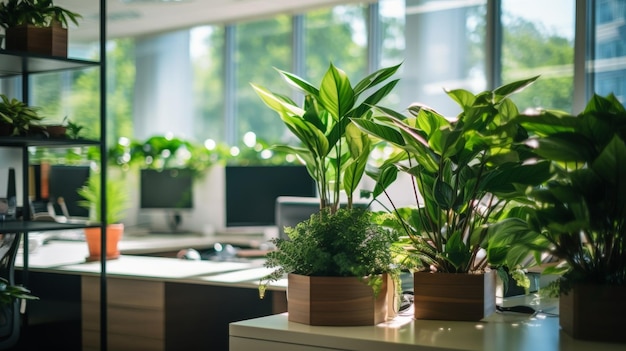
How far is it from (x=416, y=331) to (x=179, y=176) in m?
4.49

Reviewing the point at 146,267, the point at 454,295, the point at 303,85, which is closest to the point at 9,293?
the point at 146,267

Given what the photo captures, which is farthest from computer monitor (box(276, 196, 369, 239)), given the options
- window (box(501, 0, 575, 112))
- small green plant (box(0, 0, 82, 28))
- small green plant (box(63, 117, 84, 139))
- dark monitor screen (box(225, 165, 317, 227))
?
window (box(501, 0, 575, 112))

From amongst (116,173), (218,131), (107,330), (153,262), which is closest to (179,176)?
(116,173)

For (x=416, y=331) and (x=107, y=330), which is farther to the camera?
(x=107, y=330)

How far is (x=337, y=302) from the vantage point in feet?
6.81

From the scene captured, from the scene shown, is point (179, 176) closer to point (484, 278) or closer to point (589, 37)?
point (589, 37)

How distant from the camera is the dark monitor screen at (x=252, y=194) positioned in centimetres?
527

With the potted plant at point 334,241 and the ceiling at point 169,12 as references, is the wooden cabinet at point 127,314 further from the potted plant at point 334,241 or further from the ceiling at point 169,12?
the ceiling at point 169,12

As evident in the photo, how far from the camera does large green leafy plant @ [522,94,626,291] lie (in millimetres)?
1872

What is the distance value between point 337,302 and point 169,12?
5430 mm

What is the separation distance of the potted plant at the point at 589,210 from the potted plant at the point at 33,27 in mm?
2268

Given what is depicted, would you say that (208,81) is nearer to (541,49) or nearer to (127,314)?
(541,49)

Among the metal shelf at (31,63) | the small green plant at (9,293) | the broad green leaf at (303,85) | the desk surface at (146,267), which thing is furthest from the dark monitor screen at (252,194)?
the broad green leaf at (303,85)

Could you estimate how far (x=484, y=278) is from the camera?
2164 millimetres
